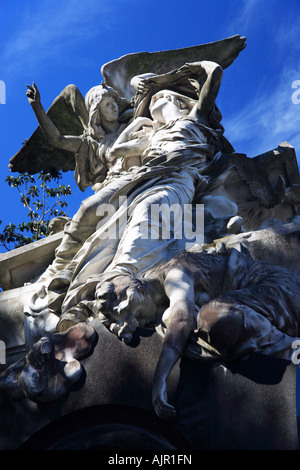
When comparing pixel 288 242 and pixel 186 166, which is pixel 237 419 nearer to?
pixel 288 242

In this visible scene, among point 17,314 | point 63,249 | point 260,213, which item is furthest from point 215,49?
point 17,314

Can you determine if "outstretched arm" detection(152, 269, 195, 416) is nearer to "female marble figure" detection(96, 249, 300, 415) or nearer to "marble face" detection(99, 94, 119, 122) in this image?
"female marble figure" detection(96, 249, 300, 415)

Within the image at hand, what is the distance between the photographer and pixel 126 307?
489cm

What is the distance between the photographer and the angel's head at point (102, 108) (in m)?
9.21

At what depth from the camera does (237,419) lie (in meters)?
4.14

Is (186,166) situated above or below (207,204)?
Result: above

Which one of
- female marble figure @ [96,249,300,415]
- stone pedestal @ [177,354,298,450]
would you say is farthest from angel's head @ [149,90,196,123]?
stone pedestal @ [177,354,298,450]

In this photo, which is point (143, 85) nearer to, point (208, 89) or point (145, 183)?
point (208, 89)

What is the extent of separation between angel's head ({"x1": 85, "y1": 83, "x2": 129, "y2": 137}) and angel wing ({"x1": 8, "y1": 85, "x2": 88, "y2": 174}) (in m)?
1.14

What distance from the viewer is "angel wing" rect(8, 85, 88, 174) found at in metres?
10.7

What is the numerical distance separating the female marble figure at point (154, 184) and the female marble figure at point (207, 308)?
0.56 meters

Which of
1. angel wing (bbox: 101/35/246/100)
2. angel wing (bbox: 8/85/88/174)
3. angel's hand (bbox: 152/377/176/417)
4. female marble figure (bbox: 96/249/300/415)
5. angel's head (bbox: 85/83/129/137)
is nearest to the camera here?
angel's hand (bbox: 152/377/176/417)

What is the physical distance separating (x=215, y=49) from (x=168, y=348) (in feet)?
21.3

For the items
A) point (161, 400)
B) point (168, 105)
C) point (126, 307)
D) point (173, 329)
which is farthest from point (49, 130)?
point (161, 400)
